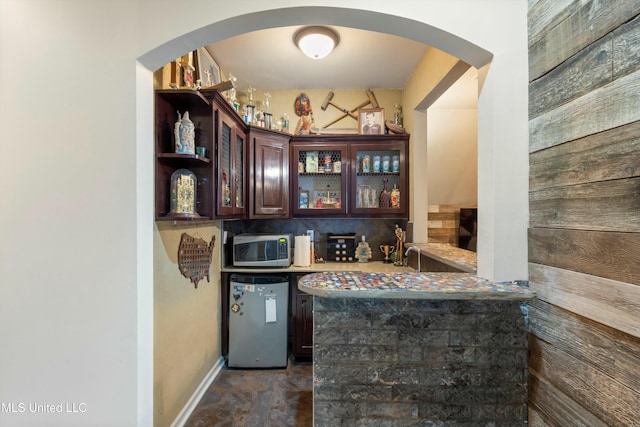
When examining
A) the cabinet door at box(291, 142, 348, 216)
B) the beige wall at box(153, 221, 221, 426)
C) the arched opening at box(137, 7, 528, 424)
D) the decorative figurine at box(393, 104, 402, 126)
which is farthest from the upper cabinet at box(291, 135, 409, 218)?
the arched opening at box(137, 7, 528, 424)

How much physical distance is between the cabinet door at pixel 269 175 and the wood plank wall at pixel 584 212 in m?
2.04

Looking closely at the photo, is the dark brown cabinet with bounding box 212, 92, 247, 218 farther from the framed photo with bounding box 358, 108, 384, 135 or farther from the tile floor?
the tile floor

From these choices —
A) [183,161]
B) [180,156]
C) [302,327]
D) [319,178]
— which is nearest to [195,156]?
[180,156]

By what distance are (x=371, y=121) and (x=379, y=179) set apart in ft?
2.05

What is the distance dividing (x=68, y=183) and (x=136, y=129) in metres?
0.40

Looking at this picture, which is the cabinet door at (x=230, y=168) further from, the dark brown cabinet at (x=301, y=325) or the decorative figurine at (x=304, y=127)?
the dark brown cabinet at (x=301, y=325)

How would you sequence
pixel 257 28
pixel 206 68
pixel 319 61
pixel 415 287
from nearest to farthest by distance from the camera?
pixel 415 287, pixel 257 28, pixel 206 68, pixel 319 61

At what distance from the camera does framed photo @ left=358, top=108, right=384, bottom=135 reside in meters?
2.79

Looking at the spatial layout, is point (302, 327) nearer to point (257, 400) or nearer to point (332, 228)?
point (257, 400)

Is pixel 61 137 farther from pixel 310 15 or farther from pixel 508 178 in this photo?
pixel 508 178

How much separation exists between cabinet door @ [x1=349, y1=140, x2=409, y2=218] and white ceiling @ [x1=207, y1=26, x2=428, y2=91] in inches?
26.6

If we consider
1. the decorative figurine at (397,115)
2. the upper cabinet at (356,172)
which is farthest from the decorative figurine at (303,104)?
the decorative figurine at (397,115)

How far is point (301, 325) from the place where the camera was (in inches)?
98.9

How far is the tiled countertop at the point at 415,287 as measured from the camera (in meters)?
1.02
